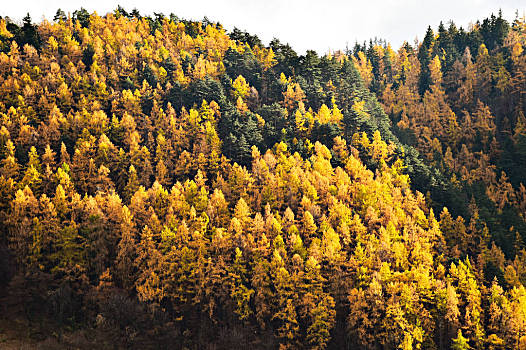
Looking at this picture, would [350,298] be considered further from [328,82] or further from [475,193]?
[328,82]

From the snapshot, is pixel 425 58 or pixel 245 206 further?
pixel 425 58

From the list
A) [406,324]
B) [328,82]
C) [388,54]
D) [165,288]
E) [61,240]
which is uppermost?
[388,54]

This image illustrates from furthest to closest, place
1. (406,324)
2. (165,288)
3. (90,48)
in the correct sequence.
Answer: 1. (90,48)
2. (165,288)
3. (406,324)

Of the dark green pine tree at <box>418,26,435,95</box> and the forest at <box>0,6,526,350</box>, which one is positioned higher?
the dark green pine tree at <box>418,26,435,95</box>

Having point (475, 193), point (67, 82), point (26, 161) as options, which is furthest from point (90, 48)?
point (475, 193)

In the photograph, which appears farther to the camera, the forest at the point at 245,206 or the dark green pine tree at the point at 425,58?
the dark green pine tree at the point at 425,58

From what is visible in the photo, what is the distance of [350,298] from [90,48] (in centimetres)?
10364

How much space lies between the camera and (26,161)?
73062 millimetres

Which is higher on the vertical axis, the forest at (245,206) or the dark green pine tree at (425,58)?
the dark green pine tree at (425,58)

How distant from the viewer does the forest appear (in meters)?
55.0

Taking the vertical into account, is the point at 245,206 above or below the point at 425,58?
below

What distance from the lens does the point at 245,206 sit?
68.9 metres

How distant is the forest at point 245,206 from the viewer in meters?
Answer: 55.0

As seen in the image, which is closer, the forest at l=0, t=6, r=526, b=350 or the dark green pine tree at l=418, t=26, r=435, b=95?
→ the forest at l=0, t=6, r=526, b=350
